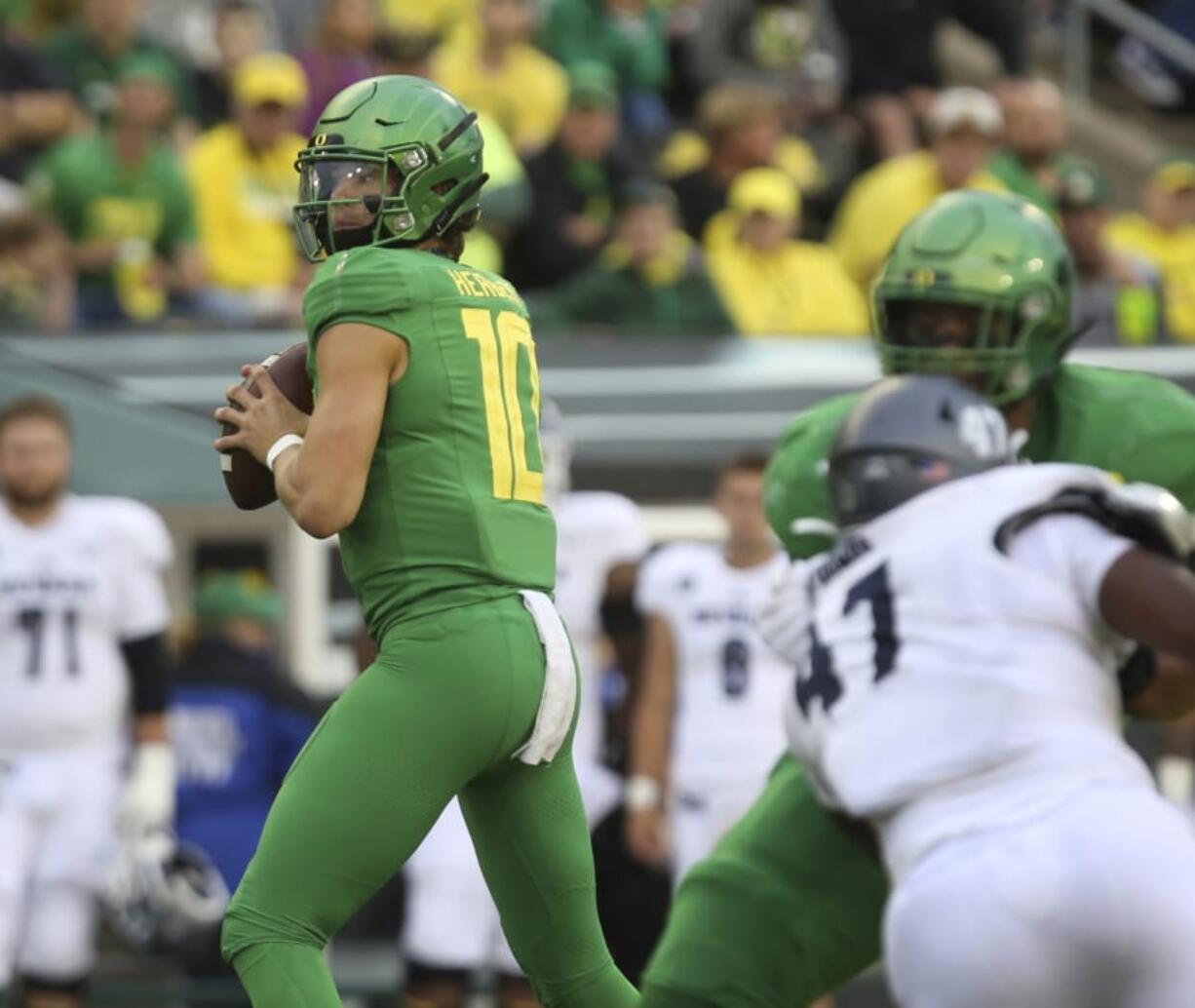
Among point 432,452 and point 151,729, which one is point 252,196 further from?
point 432,452

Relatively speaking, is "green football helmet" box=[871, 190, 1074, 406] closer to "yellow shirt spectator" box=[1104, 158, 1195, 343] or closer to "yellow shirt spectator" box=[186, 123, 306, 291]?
"yellow shirt spectator" box=[186, 123, 306, 291]

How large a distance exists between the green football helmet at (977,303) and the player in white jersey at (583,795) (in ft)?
8.24

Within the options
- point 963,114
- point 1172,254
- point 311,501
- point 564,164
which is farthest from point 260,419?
point 1172,254

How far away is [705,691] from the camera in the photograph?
851 centimetres

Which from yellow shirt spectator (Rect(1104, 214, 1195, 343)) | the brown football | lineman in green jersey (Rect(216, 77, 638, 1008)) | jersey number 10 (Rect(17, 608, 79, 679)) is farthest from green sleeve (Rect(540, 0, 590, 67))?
the brown football

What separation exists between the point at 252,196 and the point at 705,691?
2834 millimetres

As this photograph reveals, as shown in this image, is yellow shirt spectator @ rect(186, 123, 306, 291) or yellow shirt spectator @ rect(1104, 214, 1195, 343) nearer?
yellow shirt spectator @ rect(186, 123, 306, 291)

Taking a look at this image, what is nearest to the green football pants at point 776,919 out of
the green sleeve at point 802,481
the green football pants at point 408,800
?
the green football pants at point 408,800

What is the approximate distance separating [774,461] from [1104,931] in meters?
1.49

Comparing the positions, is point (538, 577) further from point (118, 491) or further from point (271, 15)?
point (271, 15)

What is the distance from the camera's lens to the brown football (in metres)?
4.65

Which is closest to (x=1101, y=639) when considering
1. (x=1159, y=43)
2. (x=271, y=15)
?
(x=271, y=15)

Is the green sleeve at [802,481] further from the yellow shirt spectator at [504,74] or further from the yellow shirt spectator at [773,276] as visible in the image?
the yellow shirt spectator at [504,74]

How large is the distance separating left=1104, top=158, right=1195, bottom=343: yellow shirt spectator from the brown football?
23.3 ft
